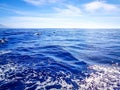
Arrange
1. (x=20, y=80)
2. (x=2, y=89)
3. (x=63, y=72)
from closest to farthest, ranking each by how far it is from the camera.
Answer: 1. (x=2, y=89)
2. (x=20, y=80)
3. (x=63, y=72)

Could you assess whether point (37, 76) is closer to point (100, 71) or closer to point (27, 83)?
point (27, 83)

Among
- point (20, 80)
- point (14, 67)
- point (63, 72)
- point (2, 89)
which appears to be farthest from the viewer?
point (14, 67)

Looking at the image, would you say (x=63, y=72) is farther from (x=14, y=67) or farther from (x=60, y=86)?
(x=14, y=67)

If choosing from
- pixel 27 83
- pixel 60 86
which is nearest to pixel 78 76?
pixel 60 86

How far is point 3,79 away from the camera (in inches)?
315

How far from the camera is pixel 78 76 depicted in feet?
29.3

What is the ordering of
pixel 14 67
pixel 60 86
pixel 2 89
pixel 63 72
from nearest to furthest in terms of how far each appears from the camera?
pixel 2 89 < pixel 60 86 < pixel 63 72 < pixel 14 67

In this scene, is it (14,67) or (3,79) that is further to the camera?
(14,67)

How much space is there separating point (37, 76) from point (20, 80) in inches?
48.5

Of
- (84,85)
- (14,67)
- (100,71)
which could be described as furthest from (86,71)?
(14,67)

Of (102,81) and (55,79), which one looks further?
(55,79)

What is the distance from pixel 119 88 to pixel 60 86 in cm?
332

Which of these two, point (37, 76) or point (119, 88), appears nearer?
point (119, 88)

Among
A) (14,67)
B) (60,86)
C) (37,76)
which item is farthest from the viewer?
(14,67)
